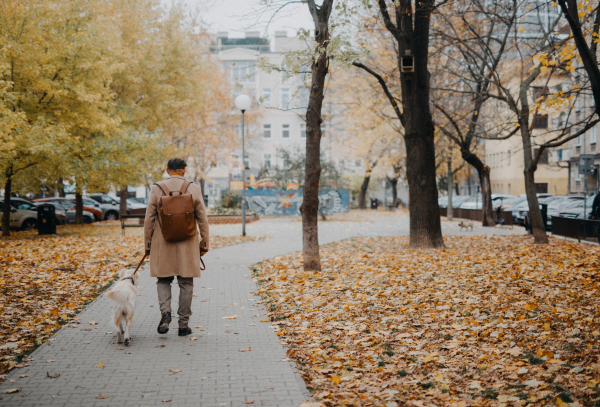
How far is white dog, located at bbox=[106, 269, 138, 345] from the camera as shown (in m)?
5.68

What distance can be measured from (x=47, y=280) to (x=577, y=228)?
51.0 ft

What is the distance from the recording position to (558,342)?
5.53 m

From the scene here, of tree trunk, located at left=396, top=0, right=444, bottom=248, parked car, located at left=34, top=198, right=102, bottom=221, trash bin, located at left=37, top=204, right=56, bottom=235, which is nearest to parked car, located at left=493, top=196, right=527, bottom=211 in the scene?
tree trunk, located at left=396, top=0, right=444, bottom=248

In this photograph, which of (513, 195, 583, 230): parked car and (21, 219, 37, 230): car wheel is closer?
(21, 219, 37, 230): car wheel

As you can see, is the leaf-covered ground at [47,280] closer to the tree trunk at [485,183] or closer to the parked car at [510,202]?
the tree trunk at [485,183]

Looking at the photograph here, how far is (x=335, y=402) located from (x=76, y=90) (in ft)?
55.8

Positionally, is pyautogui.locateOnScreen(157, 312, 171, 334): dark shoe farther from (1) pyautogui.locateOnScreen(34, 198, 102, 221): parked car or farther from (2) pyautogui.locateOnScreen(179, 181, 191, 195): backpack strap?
(1) pyautogui.locateOnScreen(34, 198, 102, 221): parked car

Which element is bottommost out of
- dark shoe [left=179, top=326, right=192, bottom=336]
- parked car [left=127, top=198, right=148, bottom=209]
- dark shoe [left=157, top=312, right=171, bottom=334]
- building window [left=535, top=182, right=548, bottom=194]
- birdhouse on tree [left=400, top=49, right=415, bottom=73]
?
dark shoe [left=179, top=326, right=192, bottom=336]

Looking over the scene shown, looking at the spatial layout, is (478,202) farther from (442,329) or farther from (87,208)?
(442,329)

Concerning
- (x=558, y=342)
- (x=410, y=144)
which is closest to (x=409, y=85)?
(x=410, y=144)

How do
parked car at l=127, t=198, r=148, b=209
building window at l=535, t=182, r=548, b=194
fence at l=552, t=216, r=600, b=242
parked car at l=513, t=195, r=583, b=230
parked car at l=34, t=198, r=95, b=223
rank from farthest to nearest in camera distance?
building window at l=535, t=182, r=548, b=194 → parked car at l=127, t=198, r=148, b=209 → parked car at l=34, t=198, r=95, b=223 → parked car at l=513, t=195, r=583, b=230 → fence at l=552, t=216, r=600, b=242

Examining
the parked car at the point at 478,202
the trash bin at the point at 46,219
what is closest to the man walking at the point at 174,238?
the trash bin at the point at 46,219

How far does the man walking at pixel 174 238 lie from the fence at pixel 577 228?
553 inches

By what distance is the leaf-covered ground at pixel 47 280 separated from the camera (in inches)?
253
